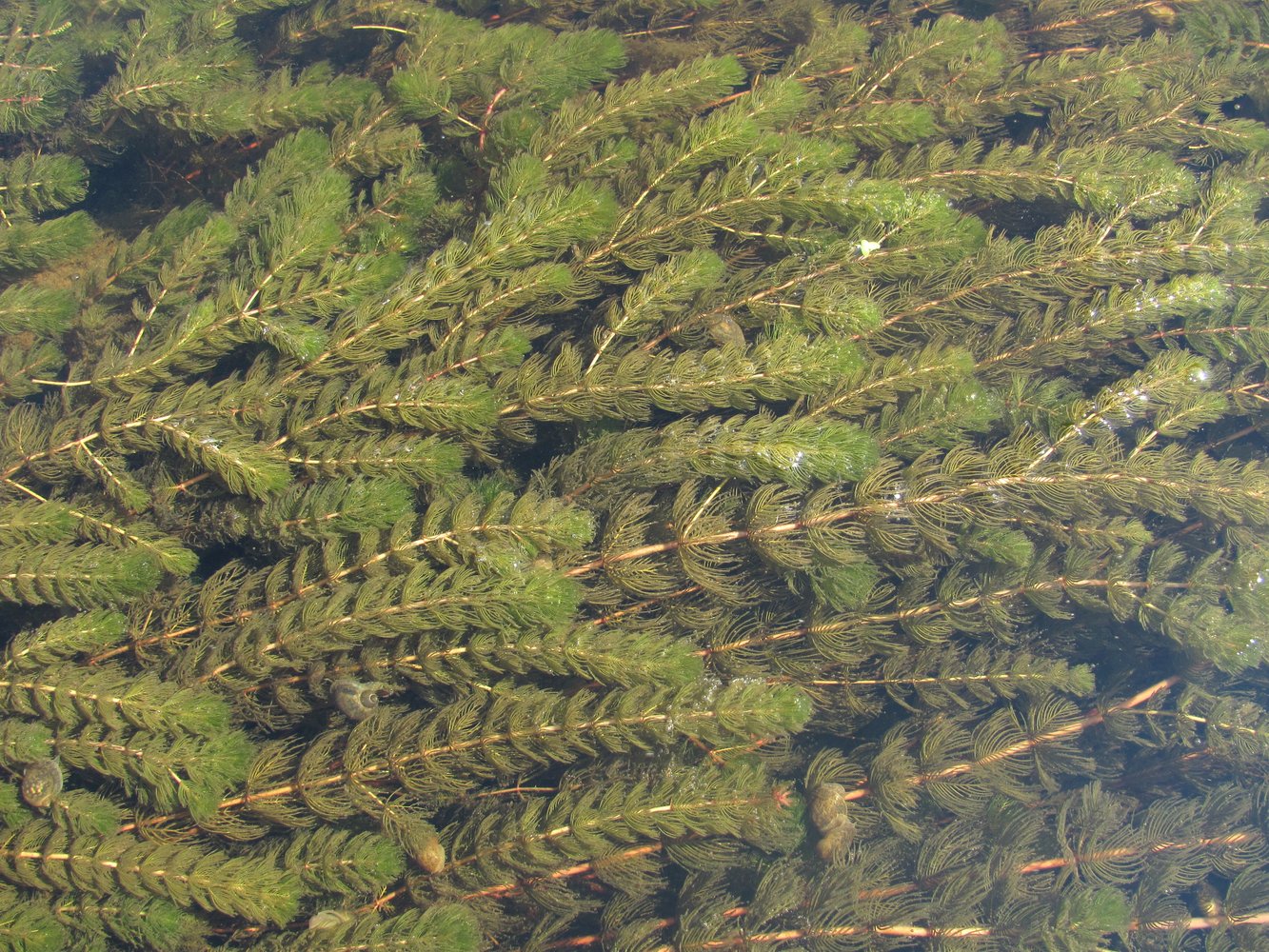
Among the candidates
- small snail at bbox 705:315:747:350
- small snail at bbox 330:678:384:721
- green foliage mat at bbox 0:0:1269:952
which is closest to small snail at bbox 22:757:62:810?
green foliage mat at bbox 0:0:1269:952

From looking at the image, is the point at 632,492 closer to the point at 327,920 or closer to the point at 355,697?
the point at 355,697

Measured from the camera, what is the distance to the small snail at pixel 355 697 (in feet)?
8.39

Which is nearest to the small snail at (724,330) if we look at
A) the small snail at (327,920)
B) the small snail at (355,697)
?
the small snail at (355,697)

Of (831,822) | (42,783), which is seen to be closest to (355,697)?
(42,783)

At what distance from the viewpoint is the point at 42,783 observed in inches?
90.6

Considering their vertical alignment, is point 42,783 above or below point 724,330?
below

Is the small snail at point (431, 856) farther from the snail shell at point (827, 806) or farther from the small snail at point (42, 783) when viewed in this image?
the snail shell at point (827, 806)

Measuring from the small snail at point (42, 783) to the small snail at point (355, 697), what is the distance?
2.52 ft

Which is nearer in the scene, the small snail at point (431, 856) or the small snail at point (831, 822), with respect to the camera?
the small snail at point (431, 856)

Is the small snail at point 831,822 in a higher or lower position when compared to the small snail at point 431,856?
lower

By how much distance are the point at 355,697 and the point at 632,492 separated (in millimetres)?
1132

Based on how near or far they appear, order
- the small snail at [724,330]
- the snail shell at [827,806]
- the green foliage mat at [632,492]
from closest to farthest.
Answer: the green foliage mat at [632,492] → the small snail at [724,330] → the snail shell at [827,806]

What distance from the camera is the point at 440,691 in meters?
2.71

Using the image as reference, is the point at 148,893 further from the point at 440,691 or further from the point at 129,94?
the point at 129,94
